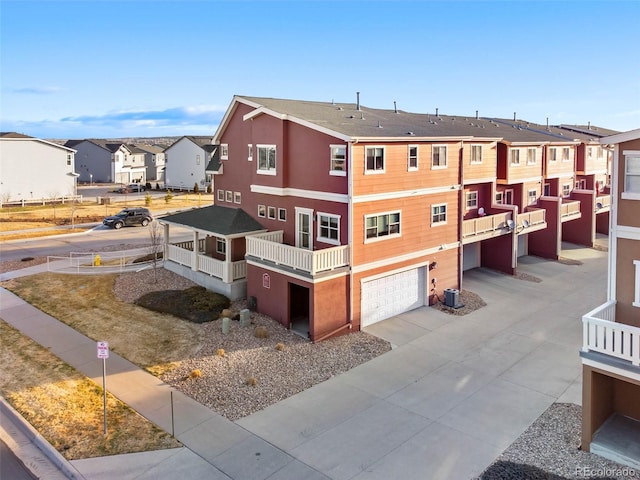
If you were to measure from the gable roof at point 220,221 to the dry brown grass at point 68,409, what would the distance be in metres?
9.24

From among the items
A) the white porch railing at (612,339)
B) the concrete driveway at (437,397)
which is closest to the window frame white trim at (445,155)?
the concrete driveway at (437,397)

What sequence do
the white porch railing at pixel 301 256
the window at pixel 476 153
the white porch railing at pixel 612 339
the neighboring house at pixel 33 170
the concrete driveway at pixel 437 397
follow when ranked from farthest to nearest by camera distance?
the neighboring house at pixel 33 170
the window at pixel 476 153
the white porch railing at pixel 301 256
the concrete driveway at pixel 437 397
the white porch railing at pixel 612 339

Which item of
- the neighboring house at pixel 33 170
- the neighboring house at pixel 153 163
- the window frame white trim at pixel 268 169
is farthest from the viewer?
the neighboring house at pixel 153 163

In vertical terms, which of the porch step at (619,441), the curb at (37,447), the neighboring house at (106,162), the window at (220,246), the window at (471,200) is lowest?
the curb at (37,447)

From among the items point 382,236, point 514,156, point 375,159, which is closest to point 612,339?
point 382,236

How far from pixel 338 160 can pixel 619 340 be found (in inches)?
481

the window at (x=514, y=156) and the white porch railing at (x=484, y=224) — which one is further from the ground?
the window at (x=514, y=156)

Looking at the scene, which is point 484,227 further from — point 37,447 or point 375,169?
point 37,447

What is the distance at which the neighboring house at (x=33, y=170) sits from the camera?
5845 cm

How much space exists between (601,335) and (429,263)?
11.8 metres

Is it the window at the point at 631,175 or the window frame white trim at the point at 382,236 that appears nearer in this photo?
the window at the point at 631,175

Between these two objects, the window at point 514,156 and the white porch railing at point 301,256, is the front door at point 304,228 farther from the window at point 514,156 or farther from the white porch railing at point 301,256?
the window at point 514,156

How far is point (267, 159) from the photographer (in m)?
24.4

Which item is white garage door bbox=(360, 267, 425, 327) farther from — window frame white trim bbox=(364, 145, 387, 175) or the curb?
the curb
